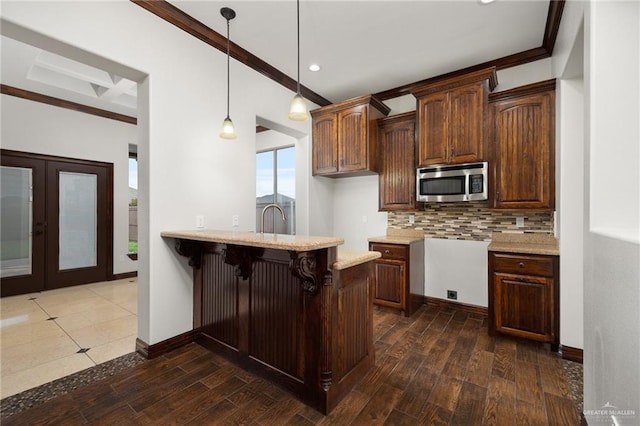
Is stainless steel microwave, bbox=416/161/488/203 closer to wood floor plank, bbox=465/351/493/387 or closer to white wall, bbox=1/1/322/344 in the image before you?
wood floor plank, bbox=465/351/493/387

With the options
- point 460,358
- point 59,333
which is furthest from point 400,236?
point 59,333

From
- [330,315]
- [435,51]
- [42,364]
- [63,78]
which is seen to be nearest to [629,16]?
[435,51]

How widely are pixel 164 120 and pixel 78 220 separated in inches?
146

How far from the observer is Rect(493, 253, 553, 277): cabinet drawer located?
249 centimetres

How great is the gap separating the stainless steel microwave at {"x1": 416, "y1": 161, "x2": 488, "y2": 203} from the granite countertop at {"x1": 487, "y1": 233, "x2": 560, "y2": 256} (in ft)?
1.88

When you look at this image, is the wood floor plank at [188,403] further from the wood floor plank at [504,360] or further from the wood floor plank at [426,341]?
the wood floor plank at [504,360]

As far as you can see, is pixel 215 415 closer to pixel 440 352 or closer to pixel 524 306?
pixel 440 352

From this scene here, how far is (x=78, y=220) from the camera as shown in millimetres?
4750

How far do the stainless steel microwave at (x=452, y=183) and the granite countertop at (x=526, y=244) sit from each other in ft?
1.88

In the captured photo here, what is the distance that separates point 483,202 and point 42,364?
14.8 ft

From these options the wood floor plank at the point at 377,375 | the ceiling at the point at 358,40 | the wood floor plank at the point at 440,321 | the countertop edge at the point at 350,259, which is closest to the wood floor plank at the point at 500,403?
the wood floor plank at the point at 377,375

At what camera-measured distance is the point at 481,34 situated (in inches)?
109

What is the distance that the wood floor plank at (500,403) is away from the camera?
1.62m

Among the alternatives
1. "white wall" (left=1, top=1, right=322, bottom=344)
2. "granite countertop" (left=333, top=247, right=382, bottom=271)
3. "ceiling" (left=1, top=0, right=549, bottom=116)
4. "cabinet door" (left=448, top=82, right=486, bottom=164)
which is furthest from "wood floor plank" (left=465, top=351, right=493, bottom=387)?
"ceiling" (left=1, top=0, right=549, bottom=116)
